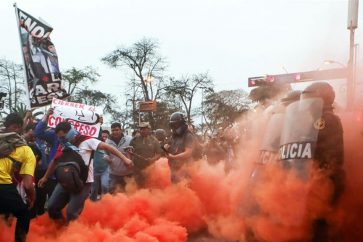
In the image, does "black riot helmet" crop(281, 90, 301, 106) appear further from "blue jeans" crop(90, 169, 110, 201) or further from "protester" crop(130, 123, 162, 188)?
"blue jeans" crop(90, 169, 110, 201)

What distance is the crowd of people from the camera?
15.0 ft

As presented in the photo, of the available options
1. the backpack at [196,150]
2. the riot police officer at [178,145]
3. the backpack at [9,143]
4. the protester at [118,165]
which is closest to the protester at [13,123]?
the backpack at [9,143]

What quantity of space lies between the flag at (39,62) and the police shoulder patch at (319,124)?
472 cm

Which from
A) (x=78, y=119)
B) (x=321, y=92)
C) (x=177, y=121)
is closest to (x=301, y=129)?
(x=321, y=92)

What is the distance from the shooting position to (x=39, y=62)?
762cm

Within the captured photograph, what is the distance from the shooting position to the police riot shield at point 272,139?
5.20m

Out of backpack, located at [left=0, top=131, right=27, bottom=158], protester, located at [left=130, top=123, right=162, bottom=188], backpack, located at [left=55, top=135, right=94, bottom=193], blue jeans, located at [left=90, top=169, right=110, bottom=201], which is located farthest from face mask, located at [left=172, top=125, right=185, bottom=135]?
backpack, located at [left=0, top=131, right=27, bottom=158]

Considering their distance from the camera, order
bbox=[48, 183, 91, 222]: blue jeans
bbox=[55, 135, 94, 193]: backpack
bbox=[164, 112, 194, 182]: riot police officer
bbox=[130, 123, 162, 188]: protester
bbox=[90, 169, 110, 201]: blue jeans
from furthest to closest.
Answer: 1. bbox=[90, 169, 110, 201]: blue jeans
2. bbox=[130, 123, 162, 188]: protester
3. bbox=[164, 112, 194, 182]: riot police officer
4. bbox=[48, 183, 91, 222]: blue jeans
5. bbox=[55, 135, 94, 193]: backpack

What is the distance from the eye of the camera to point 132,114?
41562mm

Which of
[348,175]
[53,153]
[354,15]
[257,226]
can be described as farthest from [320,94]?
[354,15]

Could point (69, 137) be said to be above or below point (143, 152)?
above

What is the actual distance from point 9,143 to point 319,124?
3432 millimetres

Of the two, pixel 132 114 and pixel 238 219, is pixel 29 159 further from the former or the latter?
pixel 132 114

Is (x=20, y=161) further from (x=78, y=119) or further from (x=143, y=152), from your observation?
(x=143, y=152)
